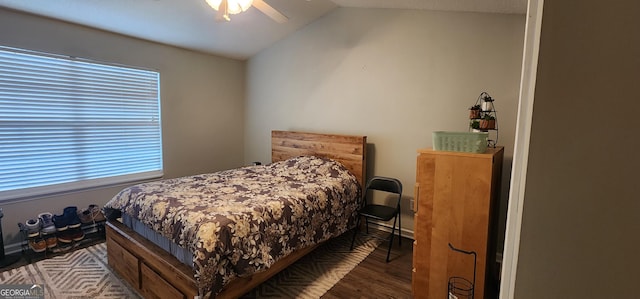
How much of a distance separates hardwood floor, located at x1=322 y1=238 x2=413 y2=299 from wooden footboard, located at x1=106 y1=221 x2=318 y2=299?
45 centimetres

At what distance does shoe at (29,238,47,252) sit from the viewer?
2578mm

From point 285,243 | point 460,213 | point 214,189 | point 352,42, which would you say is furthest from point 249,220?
point 352,42

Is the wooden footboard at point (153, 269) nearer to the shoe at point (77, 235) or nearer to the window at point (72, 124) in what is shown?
the shoe at point (77, 235)

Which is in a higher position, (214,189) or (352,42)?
(352,42)

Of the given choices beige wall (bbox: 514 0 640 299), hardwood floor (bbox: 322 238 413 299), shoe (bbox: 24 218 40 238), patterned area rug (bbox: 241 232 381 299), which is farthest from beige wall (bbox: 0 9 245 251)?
beige wall (bbox: 514 0 640 299)

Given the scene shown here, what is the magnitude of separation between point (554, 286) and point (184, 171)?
4.15m

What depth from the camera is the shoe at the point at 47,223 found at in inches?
105

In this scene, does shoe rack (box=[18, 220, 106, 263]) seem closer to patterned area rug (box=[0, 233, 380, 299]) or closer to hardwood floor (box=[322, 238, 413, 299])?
patterned area rug (box=[0, 233, 380, 299])

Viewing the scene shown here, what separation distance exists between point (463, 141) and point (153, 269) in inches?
88.4

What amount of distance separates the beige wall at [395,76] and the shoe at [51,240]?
2707mm

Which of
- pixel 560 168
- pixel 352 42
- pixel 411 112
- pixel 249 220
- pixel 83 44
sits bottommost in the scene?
pixel 249 220

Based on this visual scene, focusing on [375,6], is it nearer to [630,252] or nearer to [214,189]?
[214,189]

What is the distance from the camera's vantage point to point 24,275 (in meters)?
2.28

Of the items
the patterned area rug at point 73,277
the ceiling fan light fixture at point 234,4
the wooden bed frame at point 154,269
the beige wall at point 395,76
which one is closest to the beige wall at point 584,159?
the wooden bed frame at point 154,269
